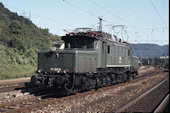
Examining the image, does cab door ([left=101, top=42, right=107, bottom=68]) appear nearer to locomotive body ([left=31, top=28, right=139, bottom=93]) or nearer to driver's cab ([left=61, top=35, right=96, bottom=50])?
locomotive body ([left=31, top=28, right=139, bottom=93])

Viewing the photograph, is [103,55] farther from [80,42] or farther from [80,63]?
[80,63]

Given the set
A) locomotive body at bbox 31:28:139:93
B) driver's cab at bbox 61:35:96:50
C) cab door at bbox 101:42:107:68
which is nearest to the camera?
locomotive body at bbox 31:28:139:93

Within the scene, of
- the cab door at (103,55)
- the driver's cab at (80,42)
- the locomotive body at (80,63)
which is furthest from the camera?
the cab door at (103,55)

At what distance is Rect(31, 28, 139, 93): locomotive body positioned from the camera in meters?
12.2

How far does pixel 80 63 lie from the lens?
12.5 meters

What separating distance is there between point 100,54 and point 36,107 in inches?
258

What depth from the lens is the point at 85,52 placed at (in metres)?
12.9

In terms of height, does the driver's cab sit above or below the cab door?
above

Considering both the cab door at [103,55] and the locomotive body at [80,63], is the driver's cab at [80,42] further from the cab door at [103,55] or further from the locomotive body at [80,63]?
the cab door at [103,55]

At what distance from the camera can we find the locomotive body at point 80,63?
40.0 ft

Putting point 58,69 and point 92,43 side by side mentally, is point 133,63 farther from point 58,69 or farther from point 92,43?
point 58,69

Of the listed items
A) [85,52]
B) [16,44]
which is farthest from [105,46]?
[16,44]

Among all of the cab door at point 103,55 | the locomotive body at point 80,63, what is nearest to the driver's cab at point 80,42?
the locomotive body at point 80,63

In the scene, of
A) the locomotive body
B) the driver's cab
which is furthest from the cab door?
the driver's cab
